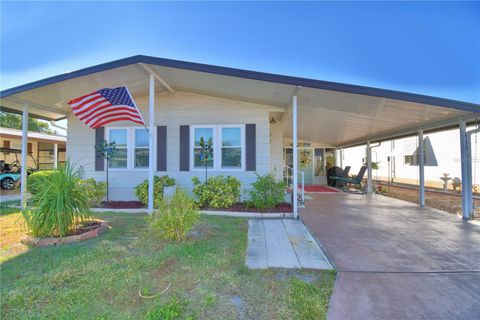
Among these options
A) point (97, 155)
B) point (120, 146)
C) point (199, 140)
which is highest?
point (199, 140)

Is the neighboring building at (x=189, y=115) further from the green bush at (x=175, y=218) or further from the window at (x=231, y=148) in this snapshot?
the green bush at (x=175, y=218)

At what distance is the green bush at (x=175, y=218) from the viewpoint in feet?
13.1

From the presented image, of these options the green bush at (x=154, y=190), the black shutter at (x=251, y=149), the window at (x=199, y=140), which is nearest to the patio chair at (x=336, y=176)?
the black shutter at (x=251, y=149)

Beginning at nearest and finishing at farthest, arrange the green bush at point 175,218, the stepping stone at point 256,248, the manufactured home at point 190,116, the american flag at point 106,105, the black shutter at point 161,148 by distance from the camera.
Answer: the stepping stone at point 256,248
the green bush at point 175,218
the american flag at point 106,105
the manufactured home at point 190,116
the black shutter at point 161,148

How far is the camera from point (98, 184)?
24.0ft

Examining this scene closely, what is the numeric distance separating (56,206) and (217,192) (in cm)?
358

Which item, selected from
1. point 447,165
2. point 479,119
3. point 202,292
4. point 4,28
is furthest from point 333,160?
point 4,28

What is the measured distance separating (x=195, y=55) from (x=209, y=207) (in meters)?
7.18

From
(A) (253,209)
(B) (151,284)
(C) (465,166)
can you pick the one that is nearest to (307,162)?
(A) (253,209)

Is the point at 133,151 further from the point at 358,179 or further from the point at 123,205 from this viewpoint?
the point at 358,179

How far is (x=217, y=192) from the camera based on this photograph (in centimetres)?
663

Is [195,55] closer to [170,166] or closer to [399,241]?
[170,166]

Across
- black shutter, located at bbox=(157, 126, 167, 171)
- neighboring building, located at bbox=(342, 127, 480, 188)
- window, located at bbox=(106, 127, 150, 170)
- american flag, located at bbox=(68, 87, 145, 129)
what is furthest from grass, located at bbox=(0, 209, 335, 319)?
neighboring building, located at bbox=(342, 127, 480, 188)

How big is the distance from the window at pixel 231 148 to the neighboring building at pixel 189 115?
0.03m
